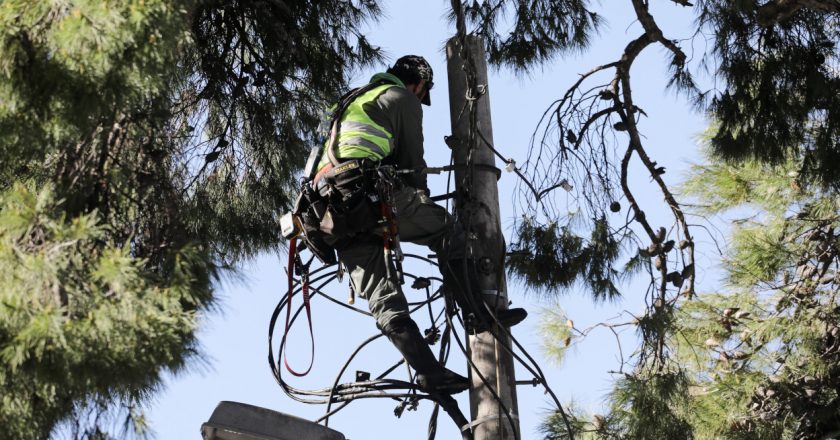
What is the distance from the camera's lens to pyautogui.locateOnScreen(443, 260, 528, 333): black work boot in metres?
5.19

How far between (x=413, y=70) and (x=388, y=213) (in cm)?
89

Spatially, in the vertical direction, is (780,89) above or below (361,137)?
above

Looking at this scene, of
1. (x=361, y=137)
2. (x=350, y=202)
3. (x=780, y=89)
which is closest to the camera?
(x=350, y=202)

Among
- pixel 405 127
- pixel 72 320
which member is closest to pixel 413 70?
pixel 405 127

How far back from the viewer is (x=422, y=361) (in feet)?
16.9

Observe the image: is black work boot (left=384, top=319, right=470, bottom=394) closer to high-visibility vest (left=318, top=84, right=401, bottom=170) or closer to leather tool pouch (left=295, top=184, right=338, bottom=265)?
leather tool pouch (left=295, top=184, right=338, bottom=265)

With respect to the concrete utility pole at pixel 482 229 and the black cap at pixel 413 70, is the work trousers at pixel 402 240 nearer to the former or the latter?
the concrete utility pole at pixel 482 229

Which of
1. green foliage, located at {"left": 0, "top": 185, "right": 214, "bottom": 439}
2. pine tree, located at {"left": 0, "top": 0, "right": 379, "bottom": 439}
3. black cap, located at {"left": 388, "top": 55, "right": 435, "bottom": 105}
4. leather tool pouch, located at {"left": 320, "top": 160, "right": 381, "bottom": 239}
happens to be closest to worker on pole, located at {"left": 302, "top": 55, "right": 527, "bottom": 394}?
leather tool pouch, located at {"left": 320, "top": 160, "right": 381, "bottom": 239}

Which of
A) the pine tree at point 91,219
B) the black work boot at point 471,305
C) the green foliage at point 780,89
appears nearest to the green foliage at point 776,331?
the green foliage at point 780,89

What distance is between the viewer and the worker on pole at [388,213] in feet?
16.8

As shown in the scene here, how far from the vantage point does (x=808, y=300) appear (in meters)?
7.08

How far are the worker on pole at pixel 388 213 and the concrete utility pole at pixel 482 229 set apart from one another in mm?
68

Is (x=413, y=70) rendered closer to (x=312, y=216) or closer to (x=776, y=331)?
(x=312, y=216)

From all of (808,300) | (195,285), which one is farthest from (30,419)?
(808,300)
